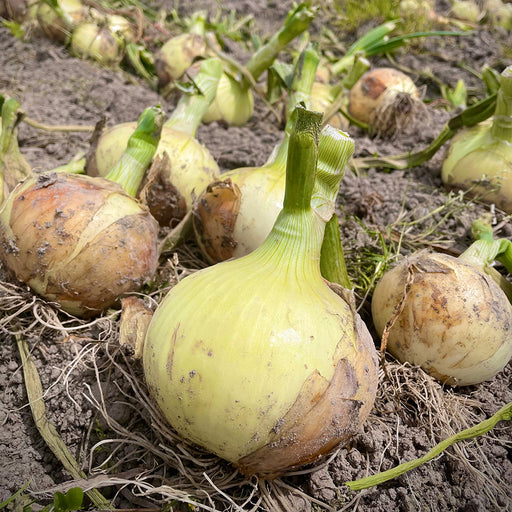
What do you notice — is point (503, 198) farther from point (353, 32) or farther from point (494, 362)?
point (353, 32)

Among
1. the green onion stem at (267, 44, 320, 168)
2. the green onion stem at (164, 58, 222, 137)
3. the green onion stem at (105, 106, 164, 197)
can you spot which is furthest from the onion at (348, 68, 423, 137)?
the green onion stem at (105, 106, 164, 197)

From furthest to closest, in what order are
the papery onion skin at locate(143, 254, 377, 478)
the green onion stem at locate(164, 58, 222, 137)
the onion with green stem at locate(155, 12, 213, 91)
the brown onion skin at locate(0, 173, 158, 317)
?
the onion with green stem at locate(155, 12, 213, 91) → the green onion stem at locate(164, 58, 222, 137) → the brown onion skin at locate(0, 173, 158, 317) → the papery onion skin at locate(143, 254, 377, 478)

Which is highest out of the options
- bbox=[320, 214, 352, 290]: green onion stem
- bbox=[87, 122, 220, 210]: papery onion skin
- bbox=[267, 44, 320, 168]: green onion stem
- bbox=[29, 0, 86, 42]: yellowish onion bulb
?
bbox=[267, 44, 320, 168]: green onion stem

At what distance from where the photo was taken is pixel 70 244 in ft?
4.46

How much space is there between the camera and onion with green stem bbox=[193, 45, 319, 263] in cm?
155

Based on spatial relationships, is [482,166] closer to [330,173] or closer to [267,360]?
[330,173]

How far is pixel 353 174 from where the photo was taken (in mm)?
2188

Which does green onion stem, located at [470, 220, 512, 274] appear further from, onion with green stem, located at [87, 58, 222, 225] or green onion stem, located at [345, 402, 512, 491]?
onion with green stem, located at [87, 58, 222, 225]

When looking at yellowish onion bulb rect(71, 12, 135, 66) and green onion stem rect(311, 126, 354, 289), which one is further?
yellowish onion bulb rect(71, 12, 135, 66)

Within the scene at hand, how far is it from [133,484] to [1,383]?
1.53ft

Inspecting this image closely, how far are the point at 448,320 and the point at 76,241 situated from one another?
98 centimetres

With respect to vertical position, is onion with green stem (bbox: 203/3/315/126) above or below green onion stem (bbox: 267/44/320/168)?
below

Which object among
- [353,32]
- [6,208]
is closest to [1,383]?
[6,208]

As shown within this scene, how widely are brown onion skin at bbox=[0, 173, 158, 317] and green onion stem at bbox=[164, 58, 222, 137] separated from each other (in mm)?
629
